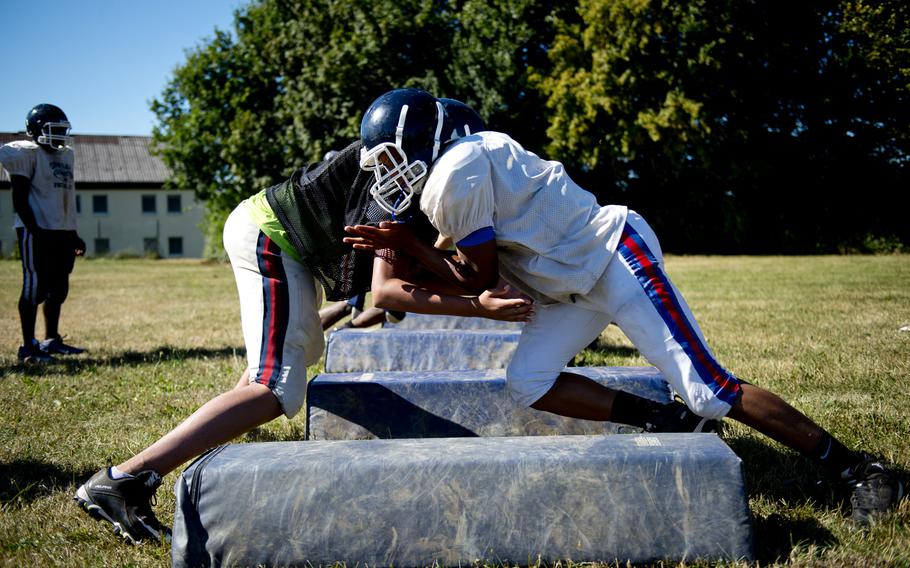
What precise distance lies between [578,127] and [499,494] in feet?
70.7

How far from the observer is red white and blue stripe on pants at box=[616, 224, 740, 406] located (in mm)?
2859

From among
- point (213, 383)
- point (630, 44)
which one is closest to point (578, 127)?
point (630, 44)

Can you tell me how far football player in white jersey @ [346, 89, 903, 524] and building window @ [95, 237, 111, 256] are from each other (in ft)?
155

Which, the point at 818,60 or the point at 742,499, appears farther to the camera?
the point at 818,60

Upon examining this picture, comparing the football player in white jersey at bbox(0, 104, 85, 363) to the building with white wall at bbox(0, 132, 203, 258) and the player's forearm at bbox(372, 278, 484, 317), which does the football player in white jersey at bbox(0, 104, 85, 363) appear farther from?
the building with white wall at bbox(0, 132, 203, 258)

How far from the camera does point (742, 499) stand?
2.51 metres

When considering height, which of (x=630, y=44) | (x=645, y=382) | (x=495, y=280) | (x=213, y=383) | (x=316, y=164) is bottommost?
(x=213, y=383)

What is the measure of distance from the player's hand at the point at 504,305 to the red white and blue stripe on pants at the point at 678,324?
45cm

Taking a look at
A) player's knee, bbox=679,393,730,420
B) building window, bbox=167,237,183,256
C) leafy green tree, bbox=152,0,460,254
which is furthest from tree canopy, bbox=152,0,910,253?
player's knee, bbox=679,393,730,420

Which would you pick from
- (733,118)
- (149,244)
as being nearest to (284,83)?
(733,118)

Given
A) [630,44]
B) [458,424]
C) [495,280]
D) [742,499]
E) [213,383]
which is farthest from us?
[630,44]

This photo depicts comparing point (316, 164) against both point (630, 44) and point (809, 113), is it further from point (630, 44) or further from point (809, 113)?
point (809, 113)

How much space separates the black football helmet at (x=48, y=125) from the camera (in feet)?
21.9

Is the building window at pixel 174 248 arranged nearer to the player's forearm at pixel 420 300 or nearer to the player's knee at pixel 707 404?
the player's forearm at pixel 420 300
